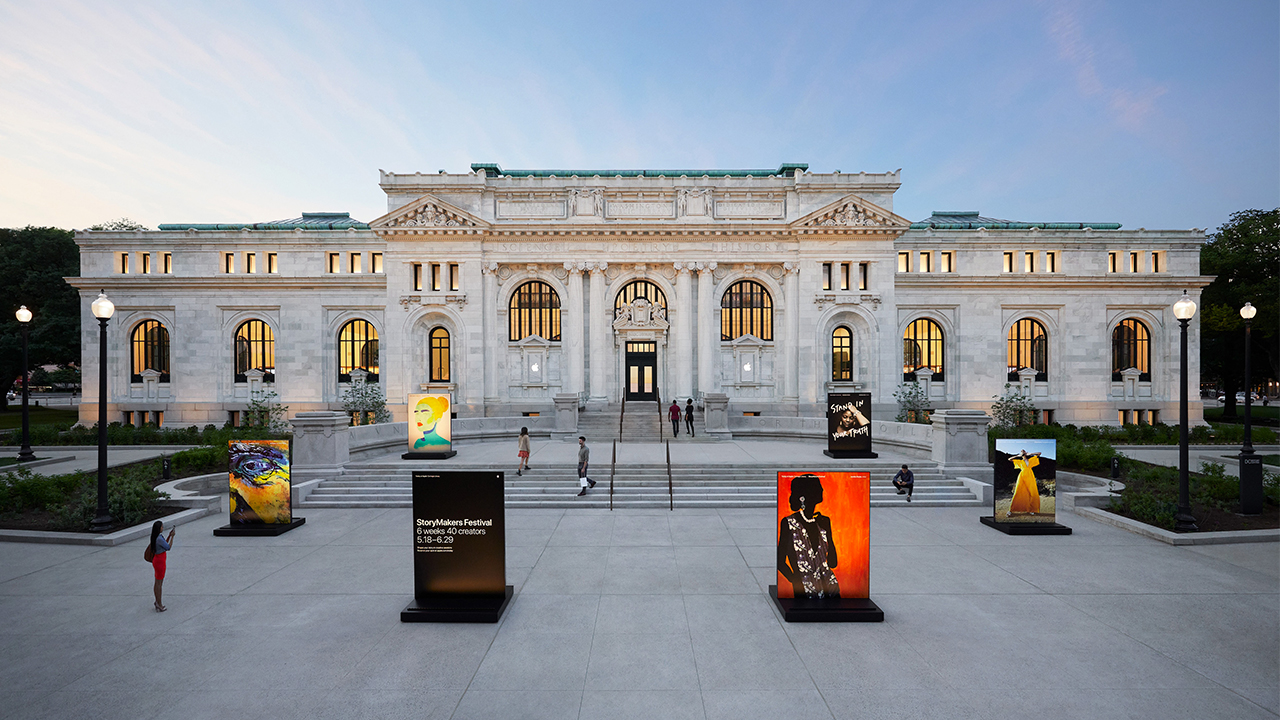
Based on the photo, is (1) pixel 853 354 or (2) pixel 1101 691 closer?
(2) pixel 1101 691

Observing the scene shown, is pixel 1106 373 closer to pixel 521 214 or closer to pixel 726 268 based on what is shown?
pixel 726 268

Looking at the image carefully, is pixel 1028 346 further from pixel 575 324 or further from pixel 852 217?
pixel 575 324

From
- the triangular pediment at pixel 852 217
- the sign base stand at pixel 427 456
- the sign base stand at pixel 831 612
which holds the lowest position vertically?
the sign base stand at pixel 831 612

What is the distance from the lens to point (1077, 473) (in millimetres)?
19359

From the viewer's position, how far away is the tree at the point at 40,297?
4316 cm

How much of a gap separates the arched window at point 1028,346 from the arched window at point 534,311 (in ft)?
109

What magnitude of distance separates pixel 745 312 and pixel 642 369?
27.5ft

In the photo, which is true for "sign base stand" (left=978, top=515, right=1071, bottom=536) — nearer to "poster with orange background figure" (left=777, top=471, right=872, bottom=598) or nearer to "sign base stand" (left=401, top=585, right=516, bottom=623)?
"poster with orange background figure" (left=777, top=471, right=872, bottom=598)

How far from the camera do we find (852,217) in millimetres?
35094

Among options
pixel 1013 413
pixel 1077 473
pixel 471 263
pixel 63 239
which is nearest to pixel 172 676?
pixel 1077 473

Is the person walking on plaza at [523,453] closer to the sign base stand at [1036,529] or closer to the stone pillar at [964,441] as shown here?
the sign base stand at [1036,529]

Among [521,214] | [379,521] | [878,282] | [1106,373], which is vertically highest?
[521,214]

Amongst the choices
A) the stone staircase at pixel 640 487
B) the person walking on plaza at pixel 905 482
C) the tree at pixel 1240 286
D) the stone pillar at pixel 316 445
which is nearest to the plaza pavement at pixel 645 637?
the person walking on plaza at pixel 905 482

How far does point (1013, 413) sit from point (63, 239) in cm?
7883
